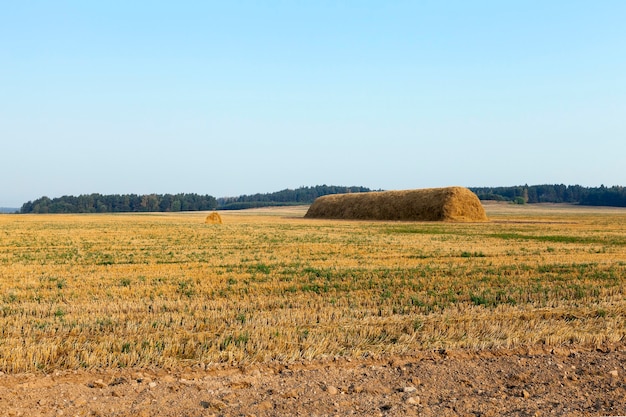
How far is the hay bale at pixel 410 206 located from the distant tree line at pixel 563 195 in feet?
277

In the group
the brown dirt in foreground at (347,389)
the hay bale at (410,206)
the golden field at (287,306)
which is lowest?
the brown dirt in foreground at (347,389)

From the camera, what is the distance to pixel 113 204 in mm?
158750

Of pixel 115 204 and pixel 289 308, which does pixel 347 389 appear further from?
pixel 115 204

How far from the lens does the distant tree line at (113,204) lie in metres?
154

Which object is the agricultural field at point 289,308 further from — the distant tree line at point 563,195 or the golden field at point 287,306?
the distant tree line at point 563,195

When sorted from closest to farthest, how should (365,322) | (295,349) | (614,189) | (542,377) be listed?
1. (542,377)
2. (295,349)
3. (365,322)
4. (614,189)

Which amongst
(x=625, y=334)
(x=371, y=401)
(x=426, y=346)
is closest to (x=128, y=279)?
(x=426, y=346)

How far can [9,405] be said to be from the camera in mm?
5547

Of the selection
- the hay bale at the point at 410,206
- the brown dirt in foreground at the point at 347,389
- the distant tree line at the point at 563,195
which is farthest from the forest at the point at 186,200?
the brown dirt in foreground at the point at 347,389

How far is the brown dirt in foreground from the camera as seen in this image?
5.56m

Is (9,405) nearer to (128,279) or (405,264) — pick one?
(128,279)

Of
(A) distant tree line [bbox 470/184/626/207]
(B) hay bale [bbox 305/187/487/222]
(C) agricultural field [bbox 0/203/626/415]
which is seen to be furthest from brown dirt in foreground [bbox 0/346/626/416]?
(A) distant tree line [bbox 470/184/626/207]

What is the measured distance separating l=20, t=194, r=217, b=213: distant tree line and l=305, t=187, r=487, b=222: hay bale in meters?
95.2

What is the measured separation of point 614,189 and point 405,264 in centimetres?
15356
